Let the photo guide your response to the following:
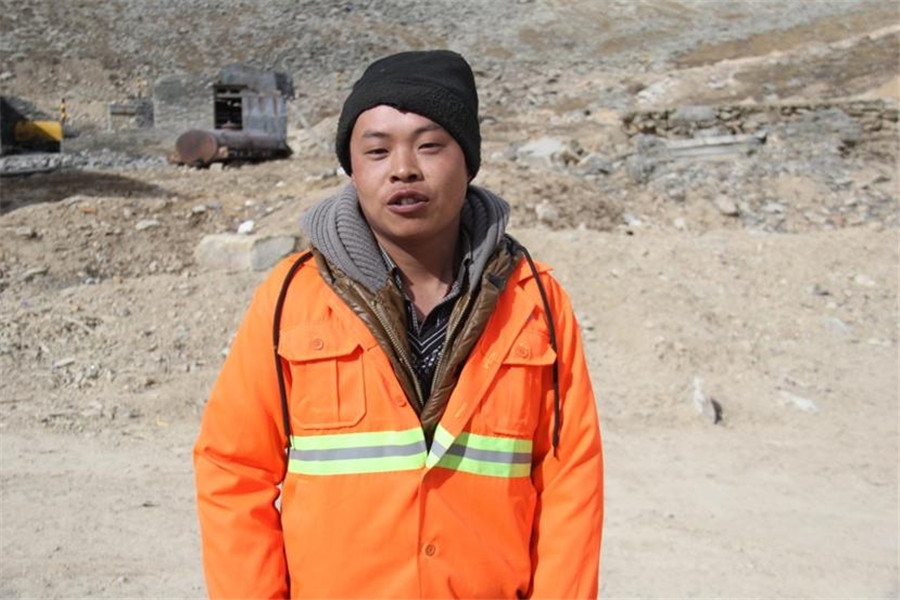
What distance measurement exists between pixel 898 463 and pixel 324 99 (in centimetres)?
2329

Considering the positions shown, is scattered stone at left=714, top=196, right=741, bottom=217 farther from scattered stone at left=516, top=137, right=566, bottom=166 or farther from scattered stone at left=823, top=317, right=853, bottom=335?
scattered stone at left=823, top=317, right=853, bottom=335

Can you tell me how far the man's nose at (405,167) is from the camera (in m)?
1.76

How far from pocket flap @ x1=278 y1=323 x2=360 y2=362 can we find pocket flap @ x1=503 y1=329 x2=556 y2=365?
32 centimetres

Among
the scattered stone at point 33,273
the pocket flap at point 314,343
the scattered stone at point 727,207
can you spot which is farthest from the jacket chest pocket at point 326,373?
the scattered stone at point 727,207

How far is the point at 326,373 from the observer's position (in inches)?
67.3

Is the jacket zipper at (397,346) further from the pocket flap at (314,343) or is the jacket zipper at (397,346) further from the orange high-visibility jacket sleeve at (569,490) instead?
the orange high-visibility jacket sleeve at (569,490)

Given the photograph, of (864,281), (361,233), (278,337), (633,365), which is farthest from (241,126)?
(278,337)

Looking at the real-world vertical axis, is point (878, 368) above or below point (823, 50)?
below

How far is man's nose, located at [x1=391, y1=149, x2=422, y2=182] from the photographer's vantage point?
1.76 meters

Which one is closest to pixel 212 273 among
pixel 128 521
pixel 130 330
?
pixel 130 330

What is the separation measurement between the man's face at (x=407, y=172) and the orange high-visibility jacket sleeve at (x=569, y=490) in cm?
33

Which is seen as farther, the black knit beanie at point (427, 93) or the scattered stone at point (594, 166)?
the scattered stone at point (594, 166)

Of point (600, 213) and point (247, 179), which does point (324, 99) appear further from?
point (600, 213)

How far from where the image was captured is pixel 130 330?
7070 millimetres
